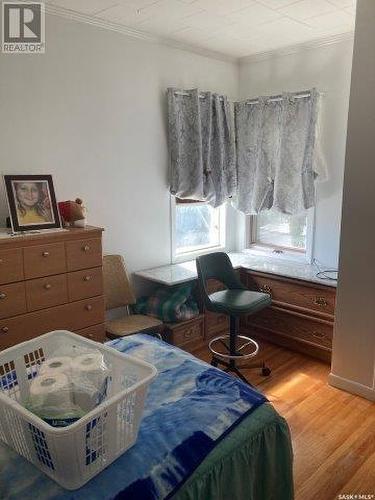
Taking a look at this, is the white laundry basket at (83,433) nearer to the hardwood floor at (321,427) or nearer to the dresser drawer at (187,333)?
the hardwood floor at (321,427)

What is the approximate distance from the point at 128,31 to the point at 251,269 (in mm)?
2185

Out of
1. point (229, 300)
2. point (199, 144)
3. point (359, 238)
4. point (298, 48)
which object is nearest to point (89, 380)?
point (229, 300)

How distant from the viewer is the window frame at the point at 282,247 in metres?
3.59

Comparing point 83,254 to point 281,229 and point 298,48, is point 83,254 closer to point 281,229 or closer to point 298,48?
point 281,229

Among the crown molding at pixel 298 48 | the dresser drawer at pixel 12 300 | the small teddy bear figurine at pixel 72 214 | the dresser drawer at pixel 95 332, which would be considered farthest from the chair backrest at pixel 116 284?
the crown molding at pixel 298 48

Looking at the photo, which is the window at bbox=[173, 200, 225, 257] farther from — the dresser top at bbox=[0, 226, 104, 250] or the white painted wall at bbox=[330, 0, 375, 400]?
the white painted wall at bbox=[330, 0, 375, 400]

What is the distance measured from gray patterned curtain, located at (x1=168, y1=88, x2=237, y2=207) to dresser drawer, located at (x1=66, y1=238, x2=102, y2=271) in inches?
45.3

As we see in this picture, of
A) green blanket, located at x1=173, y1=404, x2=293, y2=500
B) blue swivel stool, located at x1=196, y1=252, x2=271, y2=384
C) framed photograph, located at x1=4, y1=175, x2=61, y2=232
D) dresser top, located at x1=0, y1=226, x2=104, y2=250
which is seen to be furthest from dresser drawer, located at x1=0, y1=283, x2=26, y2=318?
green blanket, located at x1=173, y1=404, x2=293, y2=500

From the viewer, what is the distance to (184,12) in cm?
269

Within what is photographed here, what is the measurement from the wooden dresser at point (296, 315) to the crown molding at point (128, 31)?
80.2 inches

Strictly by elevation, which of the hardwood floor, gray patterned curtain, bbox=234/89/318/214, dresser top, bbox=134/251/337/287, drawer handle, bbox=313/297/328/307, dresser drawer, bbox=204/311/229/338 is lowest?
the hardwood floor

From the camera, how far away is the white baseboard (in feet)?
8.77

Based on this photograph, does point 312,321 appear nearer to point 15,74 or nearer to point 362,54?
point 362,54

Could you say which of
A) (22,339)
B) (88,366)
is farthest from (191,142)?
(88,366)
